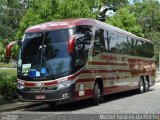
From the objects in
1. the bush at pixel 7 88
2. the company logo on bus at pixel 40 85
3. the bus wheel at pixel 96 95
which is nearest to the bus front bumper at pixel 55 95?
the company logo on bus at pixel 40 85

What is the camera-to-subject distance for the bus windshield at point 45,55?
1711 cm

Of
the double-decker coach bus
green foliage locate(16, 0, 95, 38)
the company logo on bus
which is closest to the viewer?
the double-decker coach bus

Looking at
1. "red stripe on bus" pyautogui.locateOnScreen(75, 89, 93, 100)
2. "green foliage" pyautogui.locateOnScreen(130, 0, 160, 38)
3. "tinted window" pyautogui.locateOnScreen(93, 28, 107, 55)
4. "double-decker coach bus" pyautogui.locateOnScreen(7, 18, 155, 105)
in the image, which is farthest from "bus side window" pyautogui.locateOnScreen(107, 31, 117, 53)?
"green foliage" pyautogui.locateOnScreen(130, 0, 160, 38)

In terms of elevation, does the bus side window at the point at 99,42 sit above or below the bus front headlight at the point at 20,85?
above

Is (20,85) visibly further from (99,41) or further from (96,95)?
(99,41)

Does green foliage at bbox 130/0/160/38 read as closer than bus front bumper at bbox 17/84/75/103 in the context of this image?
No

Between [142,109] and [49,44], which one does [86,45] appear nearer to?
[49,44]

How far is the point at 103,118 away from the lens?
14.5 meters

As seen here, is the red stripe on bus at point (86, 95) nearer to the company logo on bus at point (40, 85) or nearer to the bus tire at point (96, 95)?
the bus tire at point (96, 95)

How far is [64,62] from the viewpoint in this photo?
17094 millimetres

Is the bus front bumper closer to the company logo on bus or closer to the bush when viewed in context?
the company logo on bus

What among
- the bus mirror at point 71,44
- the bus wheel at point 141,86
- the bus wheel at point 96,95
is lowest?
the bus wheel at point 141,86

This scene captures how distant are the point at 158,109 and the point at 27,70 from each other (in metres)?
5.10

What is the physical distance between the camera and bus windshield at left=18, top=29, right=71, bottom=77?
1711cm
